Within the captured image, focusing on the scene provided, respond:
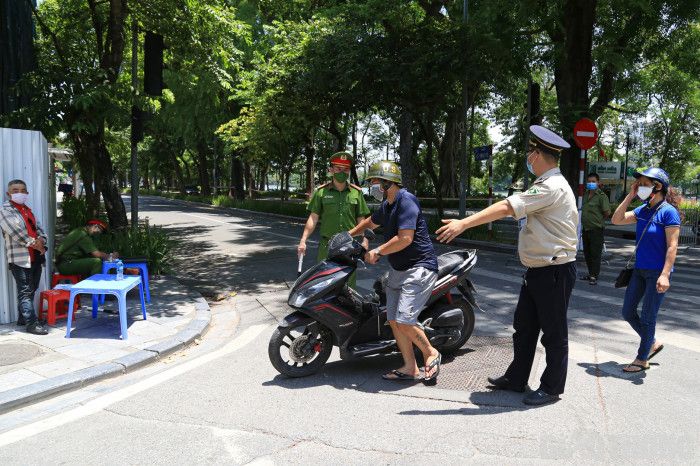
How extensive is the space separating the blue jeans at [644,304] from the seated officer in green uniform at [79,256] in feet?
18.9

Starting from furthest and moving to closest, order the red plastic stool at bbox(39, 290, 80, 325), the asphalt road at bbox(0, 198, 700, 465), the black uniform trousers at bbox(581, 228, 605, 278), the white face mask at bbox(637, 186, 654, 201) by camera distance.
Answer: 1. the black uniform trousers at bbox(581, 228, 605, 278)
2. the red plastic stool at bbox(39, 290, 80, 325)
3. the white face mask at bbox(637, 186, 654, 201)
4. the asphalt road at bbox(0, 198, 700, 465)

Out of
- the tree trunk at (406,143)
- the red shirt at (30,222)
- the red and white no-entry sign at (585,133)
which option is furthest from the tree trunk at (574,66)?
the red shirt at (30,222)

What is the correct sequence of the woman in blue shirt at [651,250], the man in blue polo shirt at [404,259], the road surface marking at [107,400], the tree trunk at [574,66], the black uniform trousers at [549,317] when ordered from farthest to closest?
the tree trunk at [574,66] → the woman in blue shirt at [651,250] → the man in blue polo shirt at [404,259] → the black uniform trousers at [549,317] → the road surface marking at [107,400]

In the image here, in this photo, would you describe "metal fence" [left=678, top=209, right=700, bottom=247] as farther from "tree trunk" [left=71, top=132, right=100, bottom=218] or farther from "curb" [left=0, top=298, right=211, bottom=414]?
"tree trunk" [left=71, top=132, right=100, bottom=218]

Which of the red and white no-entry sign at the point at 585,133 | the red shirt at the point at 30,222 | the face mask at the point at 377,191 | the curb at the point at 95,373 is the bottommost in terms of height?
the curb at the point at 95,373

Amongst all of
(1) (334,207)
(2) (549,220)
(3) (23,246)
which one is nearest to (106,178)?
(3) (23,246)

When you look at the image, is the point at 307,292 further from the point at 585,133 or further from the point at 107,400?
the point at 585,133

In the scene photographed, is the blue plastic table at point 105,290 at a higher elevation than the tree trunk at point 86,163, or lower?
lower

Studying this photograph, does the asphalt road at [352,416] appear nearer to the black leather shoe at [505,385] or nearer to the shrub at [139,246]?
the black leather shoe at [505,385]

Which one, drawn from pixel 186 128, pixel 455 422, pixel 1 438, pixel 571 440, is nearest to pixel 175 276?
pixel 1 438

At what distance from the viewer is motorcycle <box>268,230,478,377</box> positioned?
4.43 metres

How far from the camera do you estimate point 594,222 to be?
8.55 metres

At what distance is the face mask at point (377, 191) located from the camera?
4.31 m

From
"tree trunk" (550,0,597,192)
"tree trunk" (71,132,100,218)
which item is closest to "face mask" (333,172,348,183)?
"tree trunk" (71,132,100,218)
